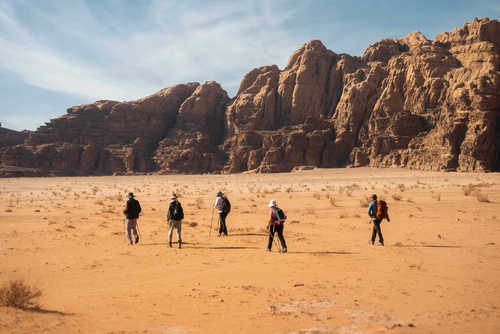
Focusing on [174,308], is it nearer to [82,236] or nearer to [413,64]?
[82,236]

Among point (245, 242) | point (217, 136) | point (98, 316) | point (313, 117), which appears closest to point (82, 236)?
point (245, 242)

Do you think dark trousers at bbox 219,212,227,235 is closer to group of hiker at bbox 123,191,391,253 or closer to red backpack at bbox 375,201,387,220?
group of hiker at bbox 123,191,391,253

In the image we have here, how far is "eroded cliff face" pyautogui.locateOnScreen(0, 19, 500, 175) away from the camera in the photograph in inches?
2562

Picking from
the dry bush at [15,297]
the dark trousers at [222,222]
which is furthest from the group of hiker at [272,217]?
the dry bush at [15,297]

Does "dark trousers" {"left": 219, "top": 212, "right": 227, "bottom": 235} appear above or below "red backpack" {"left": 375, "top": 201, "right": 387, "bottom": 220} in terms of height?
below

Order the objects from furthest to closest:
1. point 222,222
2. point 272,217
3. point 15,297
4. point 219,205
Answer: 1. point 222,222
2. point 219,205
3. point 272,217
4. point 15,297

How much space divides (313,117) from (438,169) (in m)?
31.4

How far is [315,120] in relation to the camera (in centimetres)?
8619

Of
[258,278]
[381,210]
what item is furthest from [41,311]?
[381,210]

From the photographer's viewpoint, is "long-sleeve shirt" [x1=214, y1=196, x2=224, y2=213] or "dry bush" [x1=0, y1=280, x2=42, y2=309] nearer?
"dry bush" [x1=0, y1=280, x2=42, y2=309]

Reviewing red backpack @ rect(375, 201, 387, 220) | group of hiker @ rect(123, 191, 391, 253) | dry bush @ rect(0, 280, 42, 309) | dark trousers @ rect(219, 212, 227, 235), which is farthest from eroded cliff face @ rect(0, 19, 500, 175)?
dry bush @ rect(0, 280, 42, 309)

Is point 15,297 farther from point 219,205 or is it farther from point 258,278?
point 219,205

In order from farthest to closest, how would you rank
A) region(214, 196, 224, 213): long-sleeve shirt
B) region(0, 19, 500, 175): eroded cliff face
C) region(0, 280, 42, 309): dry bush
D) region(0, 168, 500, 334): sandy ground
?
region(0, 19, 500, 175): eroded cliff face
region(214, 196, 224, 213): long-sleeve shirt
region(0, 280, 42, 309): dry bush
region(0, 168, 500, 334): sandy ground

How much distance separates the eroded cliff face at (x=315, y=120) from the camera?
6506 cm
